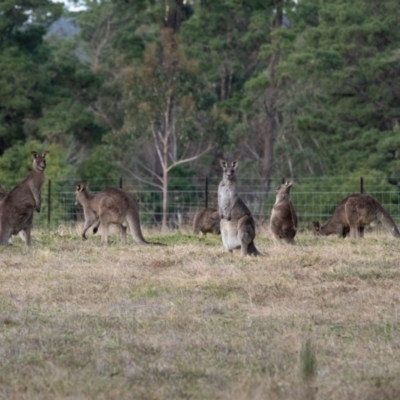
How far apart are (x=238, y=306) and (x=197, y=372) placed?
132 inches

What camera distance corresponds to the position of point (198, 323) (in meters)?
11.1

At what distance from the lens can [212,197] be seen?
108 ft

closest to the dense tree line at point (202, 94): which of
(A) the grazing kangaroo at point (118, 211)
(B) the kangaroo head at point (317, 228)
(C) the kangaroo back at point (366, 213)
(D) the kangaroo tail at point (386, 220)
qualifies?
(B) the kangaroo head at point (317, 228)

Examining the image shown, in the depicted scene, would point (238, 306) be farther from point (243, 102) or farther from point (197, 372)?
point (243, 102)

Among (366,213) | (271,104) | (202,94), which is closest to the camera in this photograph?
(366,213)

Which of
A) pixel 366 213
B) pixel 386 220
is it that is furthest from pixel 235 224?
pixel 386 220

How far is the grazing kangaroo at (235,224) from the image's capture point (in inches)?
623

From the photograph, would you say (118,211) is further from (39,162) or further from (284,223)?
(284,223)

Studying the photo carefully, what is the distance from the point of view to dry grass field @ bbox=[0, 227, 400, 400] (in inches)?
336

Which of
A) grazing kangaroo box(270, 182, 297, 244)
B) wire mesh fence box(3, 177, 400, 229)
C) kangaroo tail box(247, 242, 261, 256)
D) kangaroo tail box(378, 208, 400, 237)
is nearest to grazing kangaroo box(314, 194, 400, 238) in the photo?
kangaroo tail box(378, 208, 400, 237)

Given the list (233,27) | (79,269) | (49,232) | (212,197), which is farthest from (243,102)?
(79,269)

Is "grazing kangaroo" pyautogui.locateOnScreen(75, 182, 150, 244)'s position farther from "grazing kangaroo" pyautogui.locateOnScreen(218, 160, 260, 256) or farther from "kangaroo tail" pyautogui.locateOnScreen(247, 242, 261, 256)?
"kangaroo tail" pyautogui.locateOnScreen(247, 242, 261, 256)

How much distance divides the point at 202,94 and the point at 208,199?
34.6ft

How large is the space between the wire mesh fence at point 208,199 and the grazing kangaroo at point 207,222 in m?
7.12
